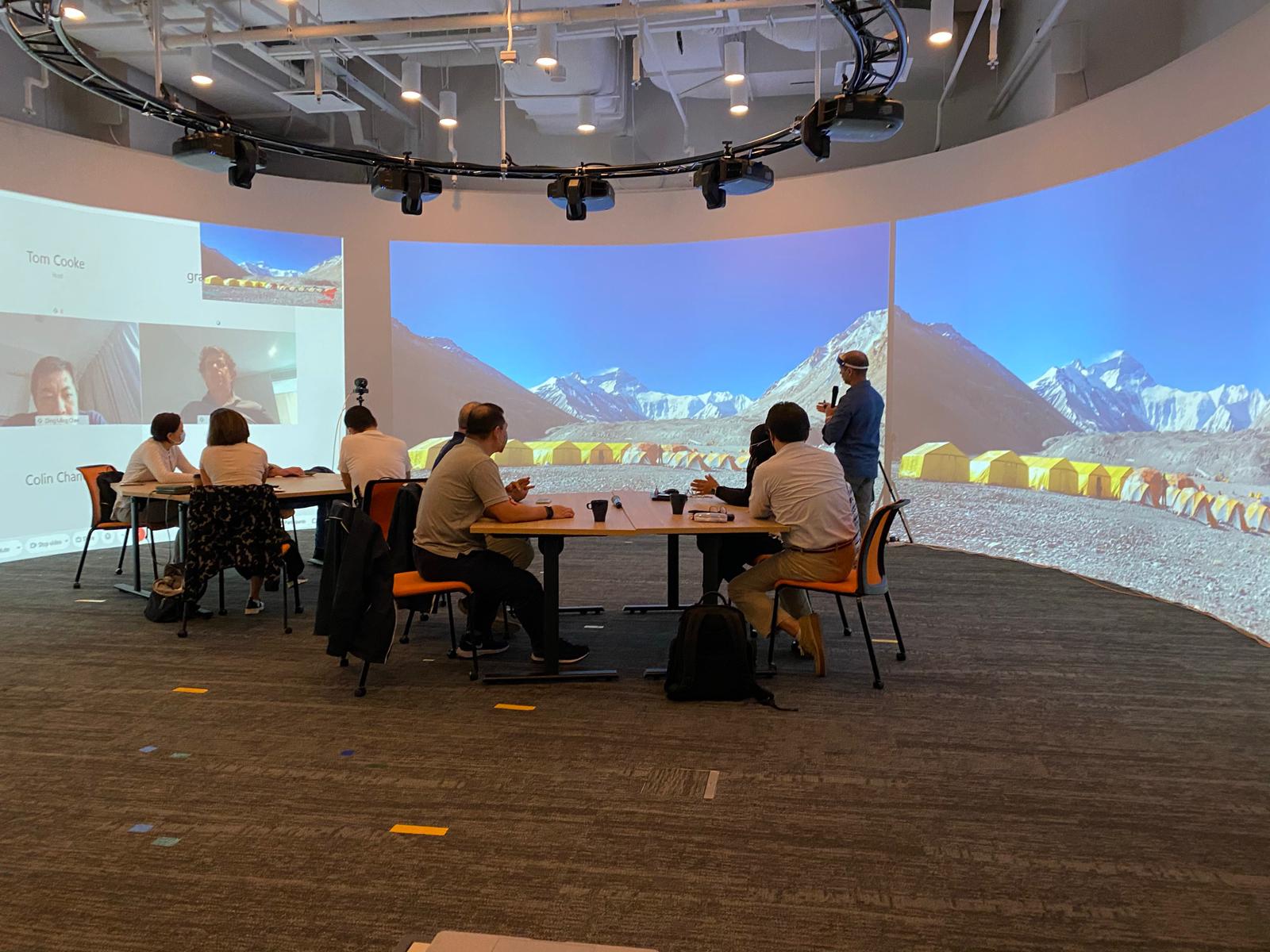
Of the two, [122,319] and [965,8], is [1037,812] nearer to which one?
[965,8]

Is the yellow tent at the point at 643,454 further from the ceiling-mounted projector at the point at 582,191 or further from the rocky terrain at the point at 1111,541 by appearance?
the ceiling-mounted projector at the point at 582,191

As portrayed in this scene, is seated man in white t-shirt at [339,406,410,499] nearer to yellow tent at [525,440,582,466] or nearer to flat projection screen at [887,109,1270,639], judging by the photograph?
yellow tent at [525,440,582,466]

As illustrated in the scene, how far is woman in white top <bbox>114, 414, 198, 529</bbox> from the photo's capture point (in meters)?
5.68

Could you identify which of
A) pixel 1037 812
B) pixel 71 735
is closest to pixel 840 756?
pixel 1037 812

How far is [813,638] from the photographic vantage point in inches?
163

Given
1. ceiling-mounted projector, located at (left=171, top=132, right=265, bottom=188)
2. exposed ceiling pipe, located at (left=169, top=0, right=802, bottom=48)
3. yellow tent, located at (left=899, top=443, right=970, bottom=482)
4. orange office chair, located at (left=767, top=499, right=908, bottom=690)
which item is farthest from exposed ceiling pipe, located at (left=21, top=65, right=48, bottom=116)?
yellow tent, located at (left=899, top=443, right=970, bottom=482)

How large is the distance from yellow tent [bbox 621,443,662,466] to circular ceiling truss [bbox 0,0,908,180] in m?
3.03

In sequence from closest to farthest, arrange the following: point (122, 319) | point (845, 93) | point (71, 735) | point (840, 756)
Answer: point (840, 756)
point (71, 735)
point (845, 93)
point (122, 319)

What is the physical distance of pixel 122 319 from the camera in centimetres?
788

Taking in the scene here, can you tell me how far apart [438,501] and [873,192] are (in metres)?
5.97

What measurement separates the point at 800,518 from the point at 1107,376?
379 centimetres

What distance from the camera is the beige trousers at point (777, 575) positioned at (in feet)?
13.2

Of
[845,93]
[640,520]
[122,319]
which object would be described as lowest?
[640,520]

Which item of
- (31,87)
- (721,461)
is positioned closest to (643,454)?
(721,461)
